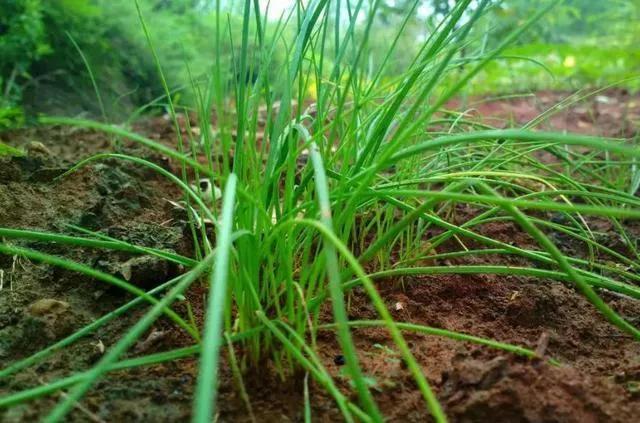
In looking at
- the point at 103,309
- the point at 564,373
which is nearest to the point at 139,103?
the point at 103,309

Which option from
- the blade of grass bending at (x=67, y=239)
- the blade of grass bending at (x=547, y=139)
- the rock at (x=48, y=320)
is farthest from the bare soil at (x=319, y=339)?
the blade of grass bending at (x=547, y=139)

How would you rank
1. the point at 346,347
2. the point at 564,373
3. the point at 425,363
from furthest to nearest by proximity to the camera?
the point at 425,363
the point at 564,373
the point at 346,347

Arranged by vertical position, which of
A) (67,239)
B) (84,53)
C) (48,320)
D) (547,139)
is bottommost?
(48,320)

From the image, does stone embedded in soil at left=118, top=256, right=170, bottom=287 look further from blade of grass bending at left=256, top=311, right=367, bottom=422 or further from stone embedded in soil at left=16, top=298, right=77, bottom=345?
blade of grass bending at left=256, top=311, right=367, bottom=422

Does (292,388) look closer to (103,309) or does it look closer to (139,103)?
(103,309)

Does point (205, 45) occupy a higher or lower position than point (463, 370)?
higher

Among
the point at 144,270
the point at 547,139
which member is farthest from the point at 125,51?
the point at 547,139

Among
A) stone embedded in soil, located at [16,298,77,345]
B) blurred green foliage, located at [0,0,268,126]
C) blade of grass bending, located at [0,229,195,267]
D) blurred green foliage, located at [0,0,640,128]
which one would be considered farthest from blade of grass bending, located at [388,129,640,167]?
blurred green foliage, located at [0,0,268,126]

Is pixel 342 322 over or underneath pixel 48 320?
over

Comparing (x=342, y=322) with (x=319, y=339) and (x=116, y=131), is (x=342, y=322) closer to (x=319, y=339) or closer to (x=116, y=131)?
(x=116, y=131)
